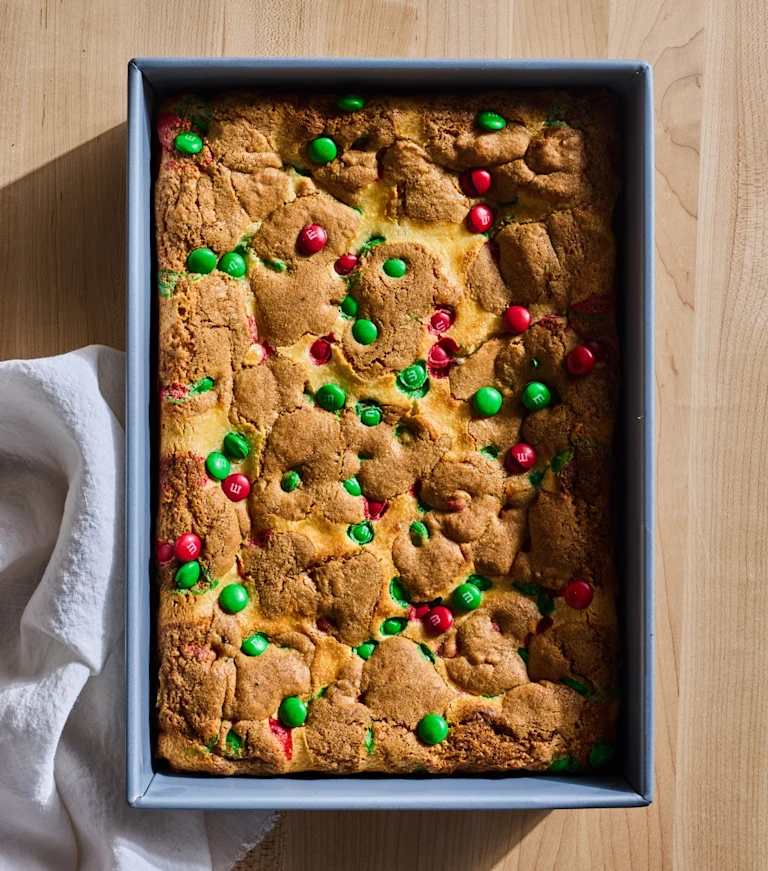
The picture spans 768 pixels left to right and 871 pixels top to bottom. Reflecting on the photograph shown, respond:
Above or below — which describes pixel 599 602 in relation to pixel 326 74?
below

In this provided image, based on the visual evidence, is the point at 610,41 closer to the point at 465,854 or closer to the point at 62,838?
the point at 465,854

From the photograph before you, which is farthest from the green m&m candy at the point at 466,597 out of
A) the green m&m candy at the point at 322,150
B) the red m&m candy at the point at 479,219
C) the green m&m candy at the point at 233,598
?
the green m&m candy at the point at 322,150

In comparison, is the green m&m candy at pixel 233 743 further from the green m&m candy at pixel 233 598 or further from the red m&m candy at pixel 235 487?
the red m&m candy at pixel 235 487

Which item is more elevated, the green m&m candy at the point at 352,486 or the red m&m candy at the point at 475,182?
the red m&m candy at the point at 475,182

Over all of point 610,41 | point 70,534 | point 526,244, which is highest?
point 610,41

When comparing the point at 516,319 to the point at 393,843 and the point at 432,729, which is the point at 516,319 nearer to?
the point at 432,729

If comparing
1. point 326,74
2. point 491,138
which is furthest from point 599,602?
point 326,74

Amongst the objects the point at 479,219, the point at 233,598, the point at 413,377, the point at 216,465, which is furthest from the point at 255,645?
the point at 479,219
